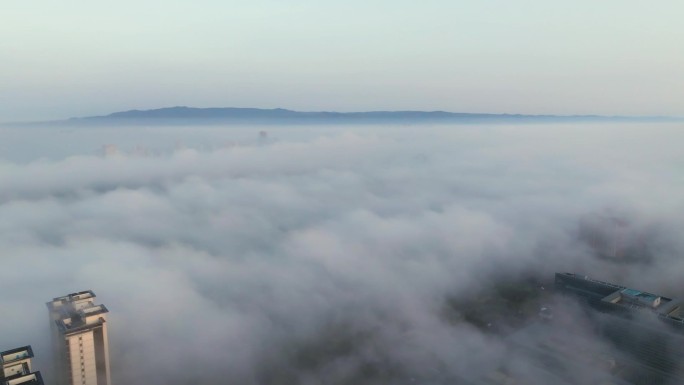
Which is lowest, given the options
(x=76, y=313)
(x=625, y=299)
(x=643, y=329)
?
(x=643, y=329)

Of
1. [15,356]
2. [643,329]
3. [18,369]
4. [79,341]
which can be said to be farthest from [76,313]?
[643,329]

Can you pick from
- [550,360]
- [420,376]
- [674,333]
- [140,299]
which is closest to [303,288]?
[140,299]

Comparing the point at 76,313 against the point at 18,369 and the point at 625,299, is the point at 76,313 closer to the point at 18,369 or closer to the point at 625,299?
the point at 18,369

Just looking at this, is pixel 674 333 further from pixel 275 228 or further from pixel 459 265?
pixel 275 228

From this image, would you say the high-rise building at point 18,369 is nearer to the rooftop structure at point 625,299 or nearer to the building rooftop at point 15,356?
the building rooftop at point 15,356

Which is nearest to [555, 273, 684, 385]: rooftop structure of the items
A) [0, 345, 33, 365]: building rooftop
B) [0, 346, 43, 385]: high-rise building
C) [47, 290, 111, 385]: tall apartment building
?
[47, 290, 111, 385]: tall apartment building

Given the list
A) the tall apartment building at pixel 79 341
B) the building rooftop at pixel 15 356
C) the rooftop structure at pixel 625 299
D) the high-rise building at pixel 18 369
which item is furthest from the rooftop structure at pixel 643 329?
the building rooftop at pixel 15 356

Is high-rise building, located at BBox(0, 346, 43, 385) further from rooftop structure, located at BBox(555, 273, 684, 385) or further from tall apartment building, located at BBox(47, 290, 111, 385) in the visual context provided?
rooftop structure, located at BBox(555, 273, 684, 385)
